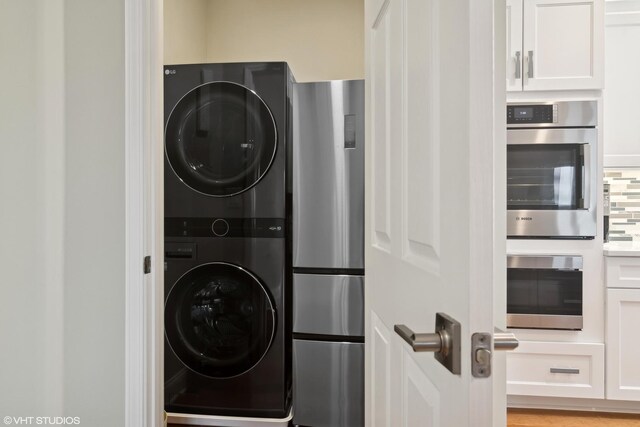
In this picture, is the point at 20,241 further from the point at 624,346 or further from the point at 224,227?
the point at 624,346

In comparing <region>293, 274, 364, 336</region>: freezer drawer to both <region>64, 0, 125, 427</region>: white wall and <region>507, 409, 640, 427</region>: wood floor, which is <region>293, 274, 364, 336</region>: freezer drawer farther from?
<region>507, 409, 640, 427</region>: wood floor

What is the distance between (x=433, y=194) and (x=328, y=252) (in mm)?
1276

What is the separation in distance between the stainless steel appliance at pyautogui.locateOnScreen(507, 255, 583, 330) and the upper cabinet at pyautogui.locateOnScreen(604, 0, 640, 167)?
81cm

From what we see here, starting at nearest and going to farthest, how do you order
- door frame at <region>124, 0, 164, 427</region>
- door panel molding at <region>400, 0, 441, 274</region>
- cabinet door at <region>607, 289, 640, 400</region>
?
door panel molding at <region>400, 0, 441, 274</region> → door frame at <region>124, 0, 164, 427</region> → cabinet door at <region>607, 289, 640, 400</region>

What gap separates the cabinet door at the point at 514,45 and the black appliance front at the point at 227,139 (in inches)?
48.9

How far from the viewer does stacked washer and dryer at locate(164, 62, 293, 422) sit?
74.1 inches

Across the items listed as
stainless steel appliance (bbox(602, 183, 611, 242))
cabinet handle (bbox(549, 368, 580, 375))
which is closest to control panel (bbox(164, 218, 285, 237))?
cabinet handle (bbox(549, 368, 580, 375))

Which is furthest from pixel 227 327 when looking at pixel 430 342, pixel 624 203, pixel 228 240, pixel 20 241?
pixel 624 203

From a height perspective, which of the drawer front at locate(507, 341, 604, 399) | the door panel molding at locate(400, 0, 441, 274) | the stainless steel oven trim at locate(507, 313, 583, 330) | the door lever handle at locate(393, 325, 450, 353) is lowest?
the drawer front at locate(507, 341, 604, 399)

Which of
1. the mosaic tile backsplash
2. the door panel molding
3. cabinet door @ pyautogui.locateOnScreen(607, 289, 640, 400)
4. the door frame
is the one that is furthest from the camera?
the mosaic tile backsplash

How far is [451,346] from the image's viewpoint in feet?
1.74

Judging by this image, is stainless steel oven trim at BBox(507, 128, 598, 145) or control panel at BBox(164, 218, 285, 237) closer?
control panel at BBox(164, 218, 285, 237)

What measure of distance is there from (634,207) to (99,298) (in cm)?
304

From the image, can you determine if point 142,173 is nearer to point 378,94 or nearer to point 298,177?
point 378,94
